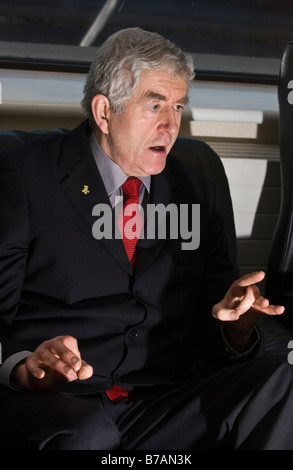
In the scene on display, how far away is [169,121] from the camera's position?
1394 mm

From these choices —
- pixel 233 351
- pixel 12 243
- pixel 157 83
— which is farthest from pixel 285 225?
pixel 12 243

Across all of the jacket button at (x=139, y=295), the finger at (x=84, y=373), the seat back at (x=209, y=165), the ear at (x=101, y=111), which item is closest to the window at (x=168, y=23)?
the seat back at (x=209, y=165)

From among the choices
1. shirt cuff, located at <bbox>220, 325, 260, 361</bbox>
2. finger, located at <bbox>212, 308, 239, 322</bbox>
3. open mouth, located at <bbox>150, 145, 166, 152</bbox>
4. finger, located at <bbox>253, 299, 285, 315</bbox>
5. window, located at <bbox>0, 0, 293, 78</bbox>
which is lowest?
shirt cuff, located at <bbox>220, 325, 260, 361</bbox>

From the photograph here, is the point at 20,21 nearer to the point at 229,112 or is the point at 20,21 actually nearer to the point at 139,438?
the point at 229,112

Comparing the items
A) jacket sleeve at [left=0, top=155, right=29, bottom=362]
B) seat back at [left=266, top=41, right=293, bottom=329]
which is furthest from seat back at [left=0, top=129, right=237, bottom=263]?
jacket sleeve at [left=0, top=155, right=29, bottom=362]

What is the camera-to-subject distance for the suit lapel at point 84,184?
4.42 feet

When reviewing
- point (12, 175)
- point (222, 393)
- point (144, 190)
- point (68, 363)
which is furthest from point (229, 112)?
point (68, 363)

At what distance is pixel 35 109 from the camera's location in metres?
1.97

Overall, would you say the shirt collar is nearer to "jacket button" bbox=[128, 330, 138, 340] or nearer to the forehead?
the forehead

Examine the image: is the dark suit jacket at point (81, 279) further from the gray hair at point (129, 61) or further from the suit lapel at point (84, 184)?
the gray hair at point (129, 61)

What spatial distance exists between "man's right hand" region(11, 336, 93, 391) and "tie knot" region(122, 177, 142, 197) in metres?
0.43

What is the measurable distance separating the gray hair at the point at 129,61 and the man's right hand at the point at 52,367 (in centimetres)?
55

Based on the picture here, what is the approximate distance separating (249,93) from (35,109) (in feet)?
2.63

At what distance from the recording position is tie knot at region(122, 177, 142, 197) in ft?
4.68
